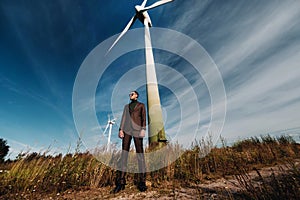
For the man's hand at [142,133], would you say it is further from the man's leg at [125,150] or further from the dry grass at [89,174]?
the dry grass at [89,174]

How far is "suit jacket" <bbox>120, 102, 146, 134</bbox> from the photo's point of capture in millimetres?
4191

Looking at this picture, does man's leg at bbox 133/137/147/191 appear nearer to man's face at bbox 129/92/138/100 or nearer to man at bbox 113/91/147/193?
man at bbox 113/91/147/193

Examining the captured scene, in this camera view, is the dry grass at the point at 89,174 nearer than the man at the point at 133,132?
No


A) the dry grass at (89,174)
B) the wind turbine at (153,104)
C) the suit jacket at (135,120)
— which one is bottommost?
the dry grass at (89,174)

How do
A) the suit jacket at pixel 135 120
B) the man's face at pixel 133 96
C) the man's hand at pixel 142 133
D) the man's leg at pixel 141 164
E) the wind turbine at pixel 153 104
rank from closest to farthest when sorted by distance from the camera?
the man's leg at pixel 141 164, the man's hand at pixel 142 133, the suit jacket at pixel 135 120, the man's face at pixel 133 96, the wind turbine at pixel 153 104

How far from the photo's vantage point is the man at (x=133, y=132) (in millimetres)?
3850

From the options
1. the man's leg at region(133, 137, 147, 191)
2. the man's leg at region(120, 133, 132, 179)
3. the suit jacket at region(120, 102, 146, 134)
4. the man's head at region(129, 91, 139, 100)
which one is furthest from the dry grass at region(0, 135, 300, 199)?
the man's head at region(129, 91, 139, 100)

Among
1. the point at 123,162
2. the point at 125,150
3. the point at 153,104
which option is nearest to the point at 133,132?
the point at 125,150

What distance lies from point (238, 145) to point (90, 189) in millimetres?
7939

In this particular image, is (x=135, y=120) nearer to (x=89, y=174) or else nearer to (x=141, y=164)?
(x=141, y=164)

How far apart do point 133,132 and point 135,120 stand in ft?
1.03

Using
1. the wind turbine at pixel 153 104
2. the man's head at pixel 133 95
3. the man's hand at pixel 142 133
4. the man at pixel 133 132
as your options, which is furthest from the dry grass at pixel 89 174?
the wind turbine at pixel 153 104

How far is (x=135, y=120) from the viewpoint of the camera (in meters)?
4.26

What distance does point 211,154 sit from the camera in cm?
559
